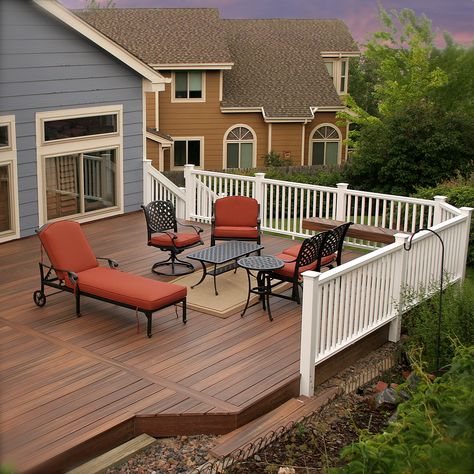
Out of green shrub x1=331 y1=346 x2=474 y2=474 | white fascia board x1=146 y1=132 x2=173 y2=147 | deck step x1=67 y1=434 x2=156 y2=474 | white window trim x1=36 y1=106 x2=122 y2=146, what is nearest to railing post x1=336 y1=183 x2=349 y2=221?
white window trim x1=36 y1=106 x2=122 y2=146

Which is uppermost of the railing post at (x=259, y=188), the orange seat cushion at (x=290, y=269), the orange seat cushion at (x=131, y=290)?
the railing post at (x=259, y=188)

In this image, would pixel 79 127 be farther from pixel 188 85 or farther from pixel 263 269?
pixel 188 85

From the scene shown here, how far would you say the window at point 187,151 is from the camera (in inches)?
1010

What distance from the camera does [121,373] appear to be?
6066mm

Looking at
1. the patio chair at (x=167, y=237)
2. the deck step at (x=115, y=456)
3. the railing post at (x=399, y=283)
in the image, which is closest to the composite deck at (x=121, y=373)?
the deck step at (x=115, y=456)

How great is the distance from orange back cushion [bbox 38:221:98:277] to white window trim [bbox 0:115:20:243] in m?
3.03

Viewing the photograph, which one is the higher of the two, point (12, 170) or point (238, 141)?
point (12, 170)

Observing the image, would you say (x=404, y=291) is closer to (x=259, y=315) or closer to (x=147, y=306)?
(x=259, y=315)

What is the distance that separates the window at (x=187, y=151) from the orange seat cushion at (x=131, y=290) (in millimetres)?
18413

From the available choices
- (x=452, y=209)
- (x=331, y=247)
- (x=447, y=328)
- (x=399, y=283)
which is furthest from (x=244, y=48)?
(x=447, y=328)

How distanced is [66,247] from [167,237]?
169cm

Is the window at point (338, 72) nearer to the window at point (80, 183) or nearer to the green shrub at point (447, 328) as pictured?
the window at point (80, 183)

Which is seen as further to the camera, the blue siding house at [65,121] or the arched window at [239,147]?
the arched window at [239,147]

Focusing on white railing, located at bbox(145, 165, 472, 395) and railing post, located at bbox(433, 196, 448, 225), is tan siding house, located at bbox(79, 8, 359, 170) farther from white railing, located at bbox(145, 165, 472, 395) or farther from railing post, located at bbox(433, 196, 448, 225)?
white railing, located at bbox(145, 165, 472, 395)
